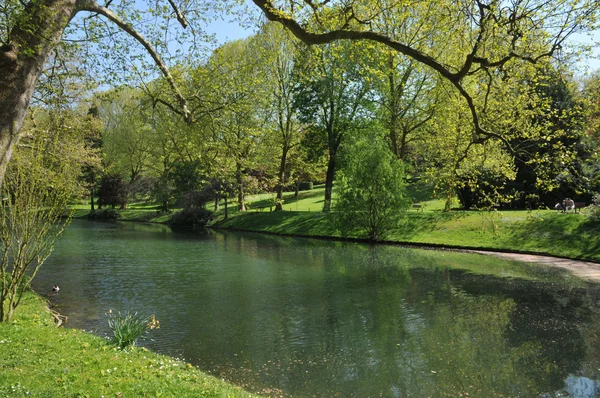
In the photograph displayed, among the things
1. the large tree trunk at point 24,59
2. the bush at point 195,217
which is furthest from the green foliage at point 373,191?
the large tree trunk at point 24,59

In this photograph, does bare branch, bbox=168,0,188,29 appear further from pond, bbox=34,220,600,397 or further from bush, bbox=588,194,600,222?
bush, bbox=588,194,600,222

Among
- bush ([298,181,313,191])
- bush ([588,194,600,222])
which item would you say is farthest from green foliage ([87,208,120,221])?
bush ([588,194,600,222])

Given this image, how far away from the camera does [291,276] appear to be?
19047mm

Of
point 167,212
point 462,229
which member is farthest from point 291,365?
point 167,212

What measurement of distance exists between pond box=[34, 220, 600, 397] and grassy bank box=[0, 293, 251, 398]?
1.68m

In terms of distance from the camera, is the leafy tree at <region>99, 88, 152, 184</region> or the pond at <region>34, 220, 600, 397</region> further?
the leafy tree at <region>99, 88, 152, 184</region>

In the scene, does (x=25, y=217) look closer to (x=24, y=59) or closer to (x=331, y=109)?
(x=24, y=59)

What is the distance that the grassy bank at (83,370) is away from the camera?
5902mm

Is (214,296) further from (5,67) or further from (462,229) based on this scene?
(462,229)

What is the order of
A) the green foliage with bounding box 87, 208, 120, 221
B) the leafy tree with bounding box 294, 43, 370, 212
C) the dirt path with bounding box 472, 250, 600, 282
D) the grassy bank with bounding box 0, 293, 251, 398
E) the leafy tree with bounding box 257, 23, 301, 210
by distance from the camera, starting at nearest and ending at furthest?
the grassy bank with bounding box 0, 293, 251, 398, the dirt path with bounding box 472, 250, 600, 282, the leafy tree with bounding box 294, 43, 370, 212, the leafy tree with bounding box 257, 23, 301, 210, the green foliage with bounding box 87, 208, 120, 221

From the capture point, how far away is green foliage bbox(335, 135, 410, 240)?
96.6 ft

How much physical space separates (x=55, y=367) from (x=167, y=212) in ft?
148

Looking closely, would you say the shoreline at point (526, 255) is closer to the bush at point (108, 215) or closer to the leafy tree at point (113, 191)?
the bush at point (108, 215)

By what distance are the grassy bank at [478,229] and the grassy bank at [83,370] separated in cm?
1249
